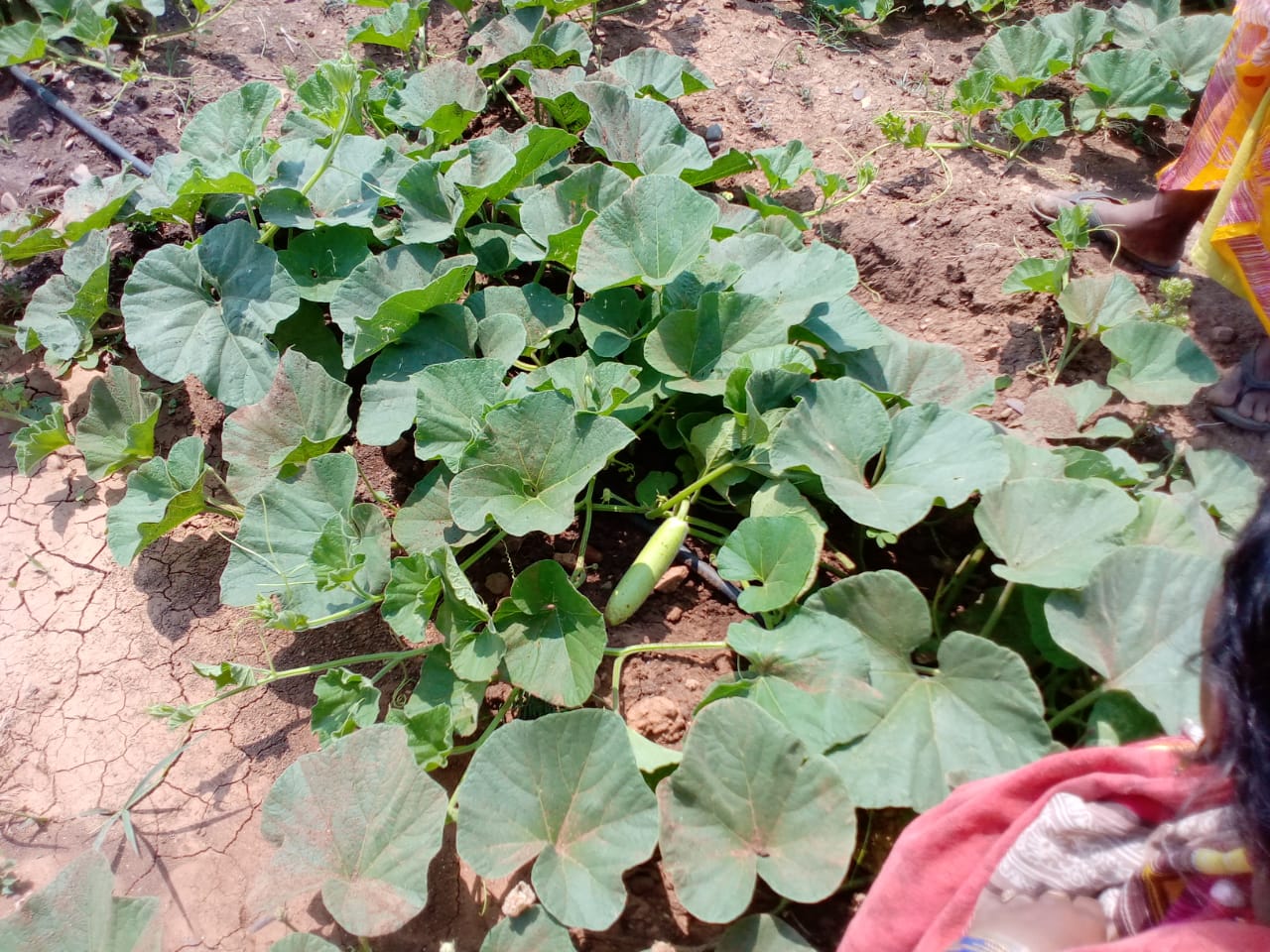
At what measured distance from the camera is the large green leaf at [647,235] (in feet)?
7.60

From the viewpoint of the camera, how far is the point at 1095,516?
1894mm

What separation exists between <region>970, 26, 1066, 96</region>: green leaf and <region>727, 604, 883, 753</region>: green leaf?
267cm

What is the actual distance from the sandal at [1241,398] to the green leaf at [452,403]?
2205mm

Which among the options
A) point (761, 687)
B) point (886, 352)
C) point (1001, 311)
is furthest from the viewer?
point (1001, 311)

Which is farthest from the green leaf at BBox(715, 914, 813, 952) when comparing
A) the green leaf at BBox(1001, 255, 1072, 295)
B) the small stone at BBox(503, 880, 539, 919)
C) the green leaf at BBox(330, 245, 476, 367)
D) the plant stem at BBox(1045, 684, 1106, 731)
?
the green leaf at BBox(1001, 255, 1072, 295)

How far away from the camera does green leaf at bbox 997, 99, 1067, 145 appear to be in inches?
131

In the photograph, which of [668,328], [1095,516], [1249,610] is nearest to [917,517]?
[1095,516]

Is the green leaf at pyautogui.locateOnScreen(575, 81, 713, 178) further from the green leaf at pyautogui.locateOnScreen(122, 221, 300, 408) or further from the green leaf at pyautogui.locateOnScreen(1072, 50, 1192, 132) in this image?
the green leaf at pyautogui.locateOnScreen(1072, 50, 1192, 132)

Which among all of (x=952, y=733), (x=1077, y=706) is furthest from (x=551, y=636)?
(x=1077, y=706)

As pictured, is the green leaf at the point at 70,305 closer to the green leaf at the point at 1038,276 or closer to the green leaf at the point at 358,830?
the green leaf at the point at 358,830

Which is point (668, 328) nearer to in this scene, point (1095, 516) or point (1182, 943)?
point (1095, 516)

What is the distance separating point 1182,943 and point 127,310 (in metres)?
2.67

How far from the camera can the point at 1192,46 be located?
3.52 m

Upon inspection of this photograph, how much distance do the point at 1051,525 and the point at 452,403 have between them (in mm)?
1356
